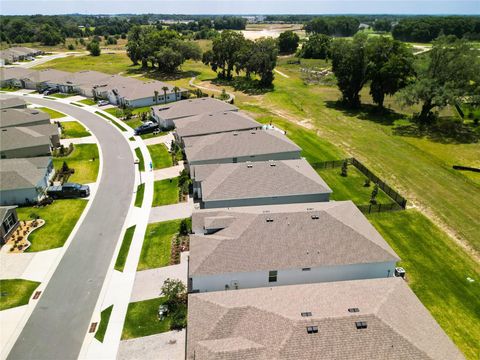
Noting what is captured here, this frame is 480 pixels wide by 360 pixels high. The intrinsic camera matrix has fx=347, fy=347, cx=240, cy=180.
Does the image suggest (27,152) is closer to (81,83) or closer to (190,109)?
(190,109)

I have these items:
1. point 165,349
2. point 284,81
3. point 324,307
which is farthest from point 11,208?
point 284,81

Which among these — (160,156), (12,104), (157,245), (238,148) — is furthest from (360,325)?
(12,104)

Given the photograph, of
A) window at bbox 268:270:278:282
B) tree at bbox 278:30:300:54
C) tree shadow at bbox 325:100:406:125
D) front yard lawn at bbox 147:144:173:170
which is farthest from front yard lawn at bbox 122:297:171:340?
tree at bbox 278:30:300:54

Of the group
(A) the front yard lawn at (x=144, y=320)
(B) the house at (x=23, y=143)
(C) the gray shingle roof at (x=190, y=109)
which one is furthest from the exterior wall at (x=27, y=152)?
(A) the front yard lawn at (x=144, y=320)

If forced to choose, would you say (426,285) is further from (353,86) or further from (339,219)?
(353,86)

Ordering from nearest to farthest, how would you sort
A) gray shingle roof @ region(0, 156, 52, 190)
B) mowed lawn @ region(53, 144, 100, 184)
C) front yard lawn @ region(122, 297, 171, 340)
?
front yard lawn @ region(122, 297, 171, 340) < gray shingle roof @ region(0, 156, 52, 190) < mowed lawn @ region(53, 144, 100, 184)

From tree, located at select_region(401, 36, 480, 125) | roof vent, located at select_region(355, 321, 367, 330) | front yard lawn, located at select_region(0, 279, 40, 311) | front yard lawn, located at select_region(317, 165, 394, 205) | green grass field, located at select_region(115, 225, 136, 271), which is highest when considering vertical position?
tree, located at select_region(401, 36, 480, 125)

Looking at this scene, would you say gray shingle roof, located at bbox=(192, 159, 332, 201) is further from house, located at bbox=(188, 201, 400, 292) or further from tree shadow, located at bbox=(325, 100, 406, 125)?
tree shadow, located at bbox=(325, 100, 406, 125)

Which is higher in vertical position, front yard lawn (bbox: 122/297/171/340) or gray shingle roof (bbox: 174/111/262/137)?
gray shingle roof (bbox: 174/111/262/137)
